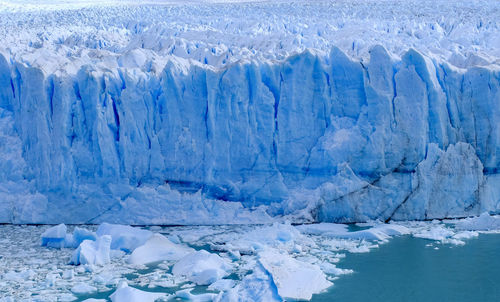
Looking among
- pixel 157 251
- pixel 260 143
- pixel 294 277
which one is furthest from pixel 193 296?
pixel 260 143

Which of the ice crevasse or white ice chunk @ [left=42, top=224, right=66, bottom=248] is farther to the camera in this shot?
the ice crevasse

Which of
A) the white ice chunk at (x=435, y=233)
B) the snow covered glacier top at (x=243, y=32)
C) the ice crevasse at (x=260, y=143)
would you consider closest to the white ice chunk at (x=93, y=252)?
the ice crevasse at (x=260, y=143)

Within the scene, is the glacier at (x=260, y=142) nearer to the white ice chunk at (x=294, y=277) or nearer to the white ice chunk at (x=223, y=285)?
the white ice chunk at (x=294, y=277)

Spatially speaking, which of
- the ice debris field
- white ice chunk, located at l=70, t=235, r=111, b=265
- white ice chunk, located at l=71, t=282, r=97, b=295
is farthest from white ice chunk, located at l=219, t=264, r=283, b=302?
white ice chunk, located at l=70, t=235, r=111, b=265

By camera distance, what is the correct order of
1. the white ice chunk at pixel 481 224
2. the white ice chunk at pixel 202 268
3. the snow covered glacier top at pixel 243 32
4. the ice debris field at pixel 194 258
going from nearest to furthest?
the ice debris field at pixel 194 258 < the white ice chunk at pixel 202 268 < the white ice chunk at pixel 481 224 < the snow covered glacier top at pixel 243 32

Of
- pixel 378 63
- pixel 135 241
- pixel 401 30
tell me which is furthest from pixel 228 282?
pixel 401 30

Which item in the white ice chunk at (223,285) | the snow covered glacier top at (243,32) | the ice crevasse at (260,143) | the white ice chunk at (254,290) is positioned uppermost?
the snow covered glacier top at (243,32)

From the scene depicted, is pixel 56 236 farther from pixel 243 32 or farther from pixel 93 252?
pixel 243 32

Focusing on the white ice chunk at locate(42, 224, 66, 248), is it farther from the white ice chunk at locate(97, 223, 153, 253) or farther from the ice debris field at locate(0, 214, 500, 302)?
the white ice chunk at locate(97, 223, 153, 253)

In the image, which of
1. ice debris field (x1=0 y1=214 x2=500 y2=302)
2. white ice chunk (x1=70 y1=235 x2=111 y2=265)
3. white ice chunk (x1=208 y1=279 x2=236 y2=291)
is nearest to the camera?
ice debris field (x1=0 y1=214 x2=500 y2=302)
